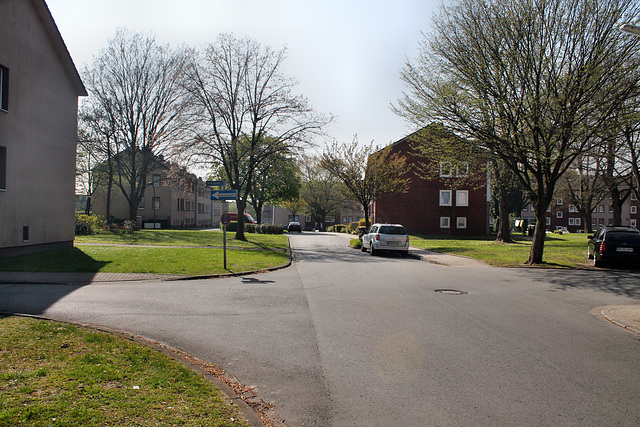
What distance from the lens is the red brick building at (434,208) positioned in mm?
44219

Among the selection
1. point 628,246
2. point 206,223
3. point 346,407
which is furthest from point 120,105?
point 206,223

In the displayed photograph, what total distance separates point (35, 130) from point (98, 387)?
1694 cm

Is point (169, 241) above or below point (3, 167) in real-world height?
below

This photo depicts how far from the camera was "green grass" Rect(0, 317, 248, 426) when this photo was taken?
351cm

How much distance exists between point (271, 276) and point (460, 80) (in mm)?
10045

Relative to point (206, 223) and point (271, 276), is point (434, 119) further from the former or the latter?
point (206, 223)

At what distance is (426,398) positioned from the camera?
4.34 m

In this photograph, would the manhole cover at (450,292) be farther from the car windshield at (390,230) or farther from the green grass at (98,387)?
the car windshield at (390,230)

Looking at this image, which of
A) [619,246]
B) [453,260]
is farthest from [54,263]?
[619,246]

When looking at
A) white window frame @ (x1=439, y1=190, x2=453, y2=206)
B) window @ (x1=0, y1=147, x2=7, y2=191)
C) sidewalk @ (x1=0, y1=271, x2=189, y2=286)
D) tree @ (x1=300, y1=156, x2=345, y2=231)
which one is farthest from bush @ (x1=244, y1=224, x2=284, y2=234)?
sidewalk @ (x1=0, y1=271, x2=189, y2=286)

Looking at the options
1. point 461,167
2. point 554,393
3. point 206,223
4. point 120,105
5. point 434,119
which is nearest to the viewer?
point 554,393

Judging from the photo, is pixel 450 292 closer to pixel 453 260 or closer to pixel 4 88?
pixel 453 260

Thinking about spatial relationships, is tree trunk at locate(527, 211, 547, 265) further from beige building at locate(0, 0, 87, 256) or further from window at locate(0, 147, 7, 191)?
window at locate(0, 147, 7, 191)

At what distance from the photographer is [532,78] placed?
54.0 feet
